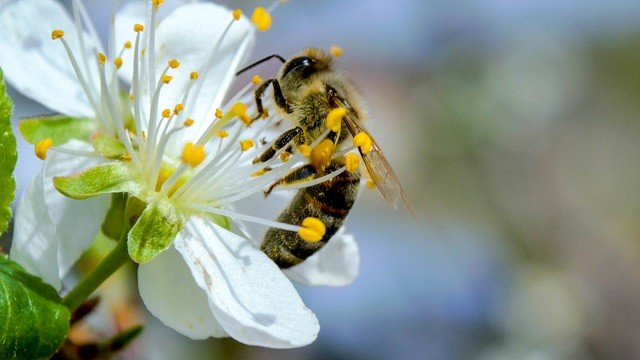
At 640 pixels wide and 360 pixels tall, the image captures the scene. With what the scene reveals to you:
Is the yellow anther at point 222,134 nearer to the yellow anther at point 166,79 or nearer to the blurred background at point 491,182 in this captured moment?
the yellow anther at point 166,79

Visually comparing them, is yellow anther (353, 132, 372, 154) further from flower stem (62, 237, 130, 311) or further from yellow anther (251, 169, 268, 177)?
flower stem (62, 237, 130, 311)

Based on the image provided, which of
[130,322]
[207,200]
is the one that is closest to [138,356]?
[130,322]

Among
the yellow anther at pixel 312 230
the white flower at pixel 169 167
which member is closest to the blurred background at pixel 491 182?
the white flower at pixel 169 167

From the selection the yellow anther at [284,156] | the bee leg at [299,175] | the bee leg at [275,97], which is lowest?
Answer: the bee leg at [299,175]

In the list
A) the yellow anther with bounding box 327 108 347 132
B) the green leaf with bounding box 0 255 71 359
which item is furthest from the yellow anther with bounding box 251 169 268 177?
the green leaf with bounding box 0 255 71 359

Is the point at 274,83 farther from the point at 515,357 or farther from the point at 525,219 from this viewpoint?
the point at 525,219
